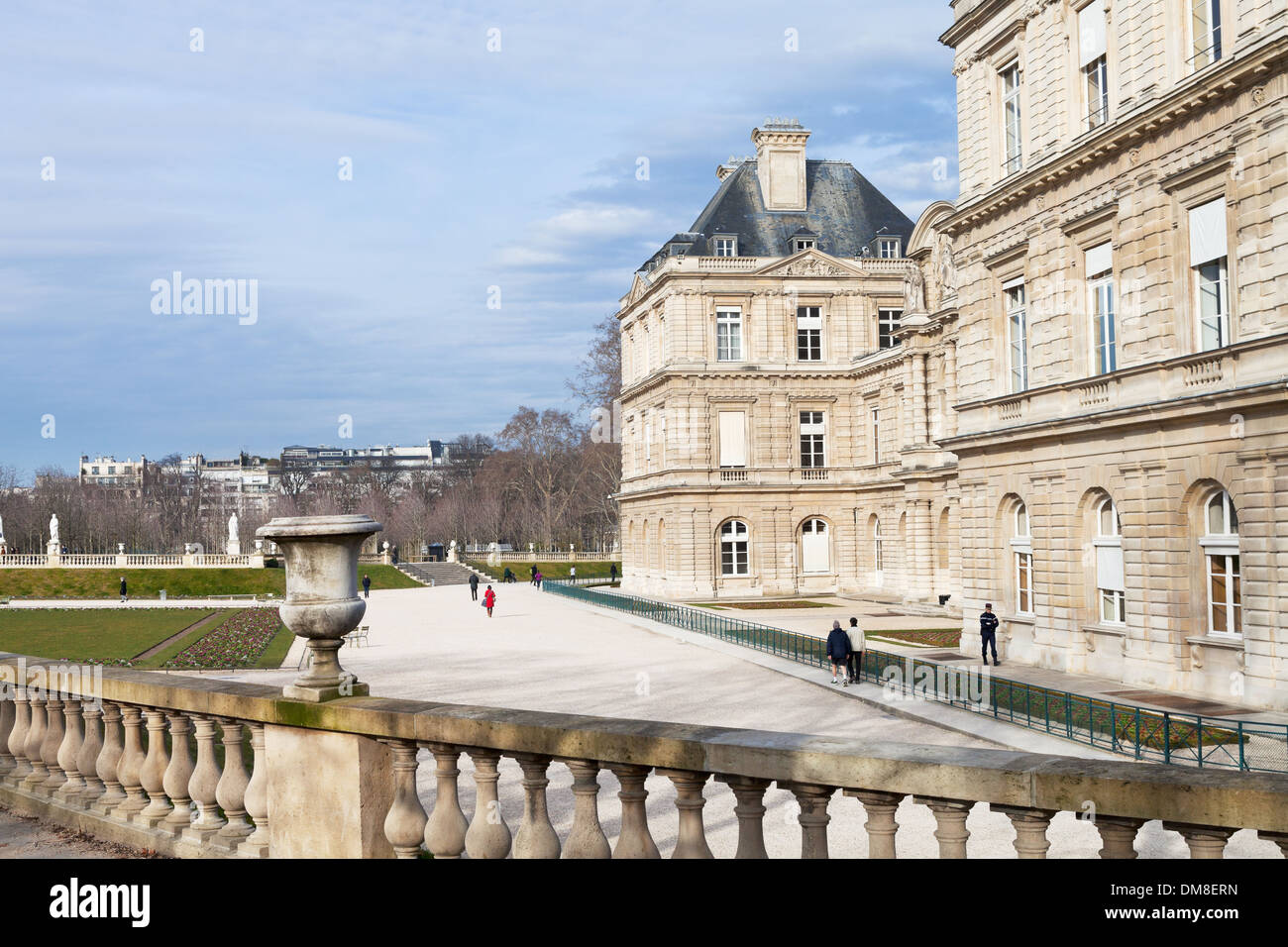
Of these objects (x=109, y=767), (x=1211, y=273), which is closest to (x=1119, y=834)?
(x=109, y=767)

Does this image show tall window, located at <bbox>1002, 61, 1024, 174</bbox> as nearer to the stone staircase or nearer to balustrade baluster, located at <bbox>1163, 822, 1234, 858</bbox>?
balustrade baluster, located at <bbox>1163, 822, 1234, 858</bbox>

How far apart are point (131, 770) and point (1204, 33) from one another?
834 inches

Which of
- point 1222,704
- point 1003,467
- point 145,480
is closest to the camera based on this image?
point 1222,704

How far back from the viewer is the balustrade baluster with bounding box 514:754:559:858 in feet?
17.3

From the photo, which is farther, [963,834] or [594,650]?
[594,650]

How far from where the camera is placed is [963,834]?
4.27m

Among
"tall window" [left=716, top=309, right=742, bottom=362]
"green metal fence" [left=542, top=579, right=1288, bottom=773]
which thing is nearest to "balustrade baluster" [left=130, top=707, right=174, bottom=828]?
"green metal fence" [left=542, top=579, right=1288, bottom=773]

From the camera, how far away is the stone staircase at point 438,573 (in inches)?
2943

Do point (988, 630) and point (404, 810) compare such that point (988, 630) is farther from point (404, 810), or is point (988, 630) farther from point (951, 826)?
point (951, 826)

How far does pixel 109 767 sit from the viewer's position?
24.5ft

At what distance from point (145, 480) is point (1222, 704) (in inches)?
5096

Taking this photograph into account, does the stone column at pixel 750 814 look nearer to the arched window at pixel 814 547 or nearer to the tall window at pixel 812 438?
the arched window at pixel 814 547
